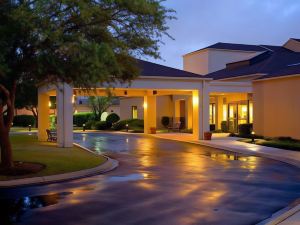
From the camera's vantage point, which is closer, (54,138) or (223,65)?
(54,138)

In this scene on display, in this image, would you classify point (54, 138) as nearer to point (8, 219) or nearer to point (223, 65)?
point (8, 219)

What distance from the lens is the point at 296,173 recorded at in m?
15.0

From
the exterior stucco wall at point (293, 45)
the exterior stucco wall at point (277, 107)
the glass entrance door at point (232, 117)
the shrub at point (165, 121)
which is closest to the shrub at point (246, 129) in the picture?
the exterior stucco wall at point (277, 107)

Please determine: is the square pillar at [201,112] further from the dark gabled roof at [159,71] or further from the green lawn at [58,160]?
the green lawn at [58,160]

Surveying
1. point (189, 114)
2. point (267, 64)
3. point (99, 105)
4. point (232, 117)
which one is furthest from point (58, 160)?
point (99, 105)

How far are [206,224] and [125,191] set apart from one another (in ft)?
11.6

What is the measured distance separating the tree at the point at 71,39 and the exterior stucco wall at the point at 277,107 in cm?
1359

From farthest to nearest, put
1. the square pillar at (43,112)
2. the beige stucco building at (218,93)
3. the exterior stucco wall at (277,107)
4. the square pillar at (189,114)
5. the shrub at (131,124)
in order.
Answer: the shrub at (131,124) → the square pillar at (189,114) → the square pillar at (43,112) → the beige stucco building at (218,93) → the exterior stucco wall at (277,107)

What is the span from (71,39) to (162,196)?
5.22 metres

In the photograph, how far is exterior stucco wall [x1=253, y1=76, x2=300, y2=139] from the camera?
1029 inches

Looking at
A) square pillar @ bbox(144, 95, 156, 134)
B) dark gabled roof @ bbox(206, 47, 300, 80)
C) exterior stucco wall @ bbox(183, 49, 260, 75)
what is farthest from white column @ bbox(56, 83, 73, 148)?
exterior stucco wall @ bbox(183, 49, 260, 75)

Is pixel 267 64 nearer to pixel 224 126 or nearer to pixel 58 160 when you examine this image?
pixel 224 126

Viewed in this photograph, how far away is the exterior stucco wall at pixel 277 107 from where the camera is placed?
85.7ft

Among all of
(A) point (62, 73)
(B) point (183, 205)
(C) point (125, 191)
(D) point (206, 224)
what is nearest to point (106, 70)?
(A) point (62, 73)
